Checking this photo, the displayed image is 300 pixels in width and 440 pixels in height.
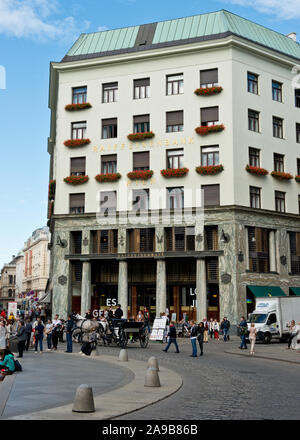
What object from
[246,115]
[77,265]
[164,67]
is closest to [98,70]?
[164,67]

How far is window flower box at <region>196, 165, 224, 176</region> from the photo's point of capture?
4259 centimetres

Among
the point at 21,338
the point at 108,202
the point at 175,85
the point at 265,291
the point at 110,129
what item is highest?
the point at 175,85

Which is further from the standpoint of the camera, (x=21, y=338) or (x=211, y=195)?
(x=211, y=195)

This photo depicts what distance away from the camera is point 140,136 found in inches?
1778

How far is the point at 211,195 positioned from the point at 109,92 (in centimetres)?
1383

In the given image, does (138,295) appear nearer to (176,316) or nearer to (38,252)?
(176,316)

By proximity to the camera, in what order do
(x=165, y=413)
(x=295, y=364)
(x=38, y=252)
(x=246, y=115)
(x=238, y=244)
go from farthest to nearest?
1. (x=38, y=252)
2. (x=246, y=115)
3. (x=238, y=244)
4. (x=295, y=364)
5. (x=165, y=413)

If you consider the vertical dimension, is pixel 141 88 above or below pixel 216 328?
above

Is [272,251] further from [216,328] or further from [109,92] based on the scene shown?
[109,92]

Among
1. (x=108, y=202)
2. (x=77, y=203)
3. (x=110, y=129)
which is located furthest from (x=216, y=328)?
(x=110, y=129)

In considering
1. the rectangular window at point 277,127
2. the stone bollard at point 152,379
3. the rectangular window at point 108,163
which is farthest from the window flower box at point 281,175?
the stone bollard at point 152,379

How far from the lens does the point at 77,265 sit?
46.4 meters

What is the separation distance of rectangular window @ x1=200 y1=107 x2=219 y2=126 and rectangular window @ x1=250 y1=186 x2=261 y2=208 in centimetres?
656

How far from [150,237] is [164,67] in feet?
49.7
